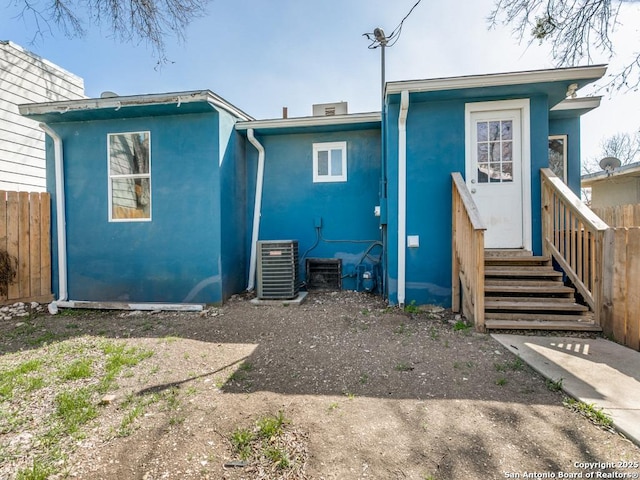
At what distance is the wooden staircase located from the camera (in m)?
3.71

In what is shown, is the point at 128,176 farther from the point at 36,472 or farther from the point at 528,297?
the point at 528,297

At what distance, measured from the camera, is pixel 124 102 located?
16.4ft

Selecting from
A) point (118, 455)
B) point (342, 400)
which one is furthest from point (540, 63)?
point (118, 455)

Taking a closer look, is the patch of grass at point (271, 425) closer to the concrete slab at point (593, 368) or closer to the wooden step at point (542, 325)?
the concrete slab at point (593, 368)

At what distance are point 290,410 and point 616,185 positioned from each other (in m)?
12.9

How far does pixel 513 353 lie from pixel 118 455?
3241mm

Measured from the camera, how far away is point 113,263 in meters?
5.52

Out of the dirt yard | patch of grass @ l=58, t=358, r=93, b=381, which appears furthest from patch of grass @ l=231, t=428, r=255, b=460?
patch of grass @ l=58, t=358, r=93, b=381

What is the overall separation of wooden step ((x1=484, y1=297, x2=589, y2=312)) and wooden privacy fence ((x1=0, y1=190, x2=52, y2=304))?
272 inches

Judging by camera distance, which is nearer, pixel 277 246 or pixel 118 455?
pixel 118 455

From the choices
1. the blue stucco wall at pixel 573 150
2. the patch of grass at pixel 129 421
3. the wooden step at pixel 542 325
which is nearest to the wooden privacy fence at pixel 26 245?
the patch of grass at pixel 129 421

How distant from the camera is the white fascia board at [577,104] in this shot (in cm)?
536

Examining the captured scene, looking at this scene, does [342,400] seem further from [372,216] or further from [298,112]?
[298,112]

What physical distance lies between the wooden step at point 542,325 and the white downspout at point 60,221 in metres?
6.56
